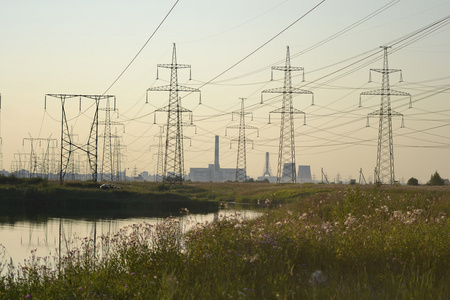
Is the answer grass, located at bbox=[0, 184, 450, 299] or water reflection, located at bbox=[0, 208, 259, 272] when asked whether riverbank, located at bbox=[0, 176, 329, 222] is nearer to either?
water reflection, located at bbox=[0, 208, 259, 272]

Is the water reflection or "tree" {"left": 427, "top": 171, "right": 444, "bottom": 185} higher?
"tree" {"left": 427, "top": 171, "right": 444, "bottom": 185}

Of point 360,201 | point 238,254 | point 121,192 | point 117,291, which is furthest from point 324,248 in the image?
point 121,192

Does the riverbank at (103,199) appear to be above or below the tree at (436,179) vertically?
below

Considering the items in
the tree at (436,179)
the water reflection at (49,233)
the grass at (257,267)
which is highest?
the tree at (436,179)

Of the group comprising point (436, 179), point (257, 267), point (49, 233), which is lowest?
point (49, 233)

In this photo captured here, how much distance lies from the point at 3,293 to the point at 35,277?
945mm

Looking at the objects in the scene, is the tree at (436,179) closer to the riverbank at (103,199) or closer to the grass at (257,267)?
the riverbank at (103,199)

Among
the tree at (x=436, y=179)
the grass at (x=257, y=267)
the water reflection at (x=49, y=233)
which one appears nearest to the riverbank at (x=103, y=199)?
the water reflection at (x=49, y=233)

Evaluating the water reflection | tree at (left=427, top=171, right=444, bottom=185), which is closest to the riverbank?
the water reflection

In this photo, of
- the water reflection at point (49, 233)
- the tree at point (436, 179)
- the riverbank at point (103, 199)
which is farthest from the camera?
the tree at point (436, 179)

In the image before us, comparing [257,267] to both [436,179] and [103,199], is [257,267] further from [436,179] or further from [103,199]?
[436,179]

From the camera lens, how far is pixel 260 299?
9203mm

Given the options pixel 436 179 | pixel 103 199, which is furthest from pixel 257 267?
pixel 436 179

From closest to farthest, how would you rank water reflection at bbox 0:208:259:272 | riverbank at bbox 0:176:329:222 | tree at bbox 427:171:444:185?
water reflection at bbox 0:208:259:272 → riverbank at bbox 0:176:329:222 → tree at bbox 427:171:444:185
